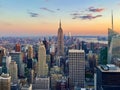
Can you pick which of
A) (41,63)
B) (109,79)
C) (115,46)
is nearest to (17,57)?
(41,63)

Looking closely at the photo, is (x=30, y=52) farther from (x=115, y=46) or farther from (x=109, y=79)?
(x=109, y=79)

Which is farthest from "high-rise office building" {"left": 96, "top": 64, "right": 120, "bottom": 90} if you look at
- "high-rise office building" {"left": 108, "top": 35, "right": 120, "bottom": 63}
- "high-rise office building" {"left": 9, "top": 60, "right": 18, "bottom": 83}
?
"high-rise office building" {"left": 108, "top": 35, "right": 120, "bottom": 63}

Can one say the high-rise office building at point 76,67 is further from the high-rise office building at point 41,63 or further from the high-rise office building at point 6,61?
the high-rise office building at point 6,61

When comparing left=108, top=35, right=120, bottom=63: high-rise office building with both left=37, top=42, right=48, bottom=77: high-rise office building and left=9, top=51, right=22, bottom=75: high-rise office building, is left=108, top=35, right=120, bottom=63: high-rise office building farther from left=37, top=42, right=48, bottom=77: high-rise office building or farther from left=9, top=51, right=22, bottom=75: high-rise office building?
left=9, top=51, right=22, bottom=75: high-rise office building

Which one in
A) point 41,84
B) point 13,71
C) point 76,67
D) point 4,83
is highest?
point 76,67

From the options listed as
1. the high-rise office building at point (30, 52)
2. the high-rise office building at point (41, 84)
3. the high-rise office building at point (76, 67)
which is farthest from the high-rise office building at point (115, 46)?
the high-rise office building at point (30, 52)

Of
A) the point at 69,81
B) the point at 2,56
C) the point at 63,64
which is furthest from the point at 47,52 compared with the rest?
the point at 69,81
